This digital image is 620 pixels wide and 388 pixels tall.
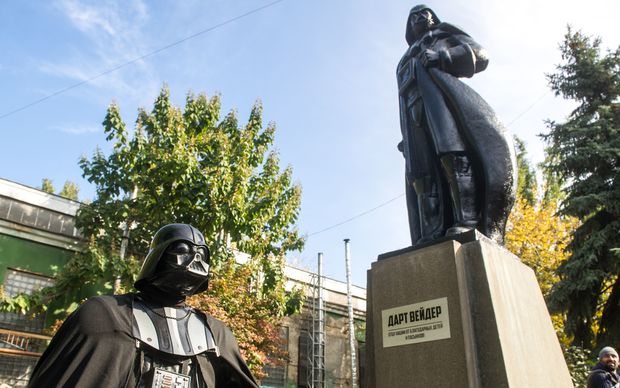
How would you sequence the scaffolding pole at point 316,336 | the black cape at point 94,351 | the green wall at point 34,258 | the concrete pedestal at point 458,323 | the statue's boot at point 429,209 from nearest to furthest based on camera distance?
the black cape at point 94,351 < the concrete pedestal at point 458,323 < the statue's boot at point 429,209 < the green wall at point 34,258 < the scaffolding pole at point 316,336

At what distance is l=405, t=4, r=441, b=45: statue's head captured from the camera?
5.49m

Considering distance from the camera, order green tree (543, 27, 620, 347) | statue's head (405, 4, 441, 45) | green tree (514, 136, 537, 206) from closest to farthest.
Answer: statue's head (405, 4, 441, 45) → green tree (543, 27, 620, 347) → green tree (514, 136, 537, 206)

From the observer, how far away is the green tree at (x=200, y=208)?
11336mm

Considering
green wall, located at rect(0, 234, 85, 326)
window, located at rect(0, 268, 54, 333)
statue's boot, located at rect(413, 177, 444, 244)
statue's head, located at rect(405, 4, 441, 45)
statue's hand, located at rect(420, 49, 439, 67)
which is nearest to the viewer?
statue's boot, located at rect(413, 177, 444, 244)

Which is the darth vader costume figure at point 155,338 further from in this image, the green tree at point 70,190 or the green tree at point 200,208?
the green tree at point 70,190

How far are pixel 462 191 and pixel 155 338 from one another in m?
3.01

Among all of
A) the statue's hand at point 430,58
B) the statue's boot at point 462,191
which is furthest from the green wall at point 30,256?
the statue's boot at point 462,191

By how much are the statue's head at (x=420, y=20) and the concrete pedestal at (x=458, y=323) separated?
8.52ft

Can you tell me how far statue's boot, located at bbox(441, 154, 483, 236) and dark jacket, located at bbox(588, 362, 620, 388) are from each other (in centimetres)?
226

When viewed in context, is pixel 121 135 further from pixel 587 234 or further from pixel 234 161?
pixel 587 234

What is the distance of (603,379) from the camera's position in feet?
16.8

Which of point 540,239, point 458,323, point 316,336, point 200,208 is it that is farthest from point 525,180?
point 458,323

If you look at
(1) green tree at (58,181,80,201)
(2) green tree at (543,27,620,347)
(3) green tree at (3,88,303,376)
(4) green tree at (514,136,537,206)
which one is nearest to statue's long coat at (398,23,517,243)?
(3) green tree at (3,88,303,376)

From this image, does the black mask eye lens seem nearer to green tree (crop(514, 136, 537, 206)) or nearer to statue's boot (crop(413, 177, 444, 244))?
statue's boot (crop(413, 177, 444, 244))
